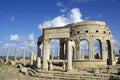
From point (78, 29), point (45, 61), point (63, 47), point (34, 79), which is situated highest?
point (78, 29)

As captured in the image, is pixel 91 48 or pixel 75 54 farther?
pixel 75 54

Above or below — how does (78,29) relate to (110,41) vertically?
above

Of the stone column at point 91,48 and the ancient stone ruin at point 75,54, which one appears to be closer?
the ancient stone ruin at point 75,54

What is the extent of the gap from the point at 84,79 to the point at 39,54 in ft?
39.9

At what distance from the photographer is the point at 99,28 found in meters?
27.2

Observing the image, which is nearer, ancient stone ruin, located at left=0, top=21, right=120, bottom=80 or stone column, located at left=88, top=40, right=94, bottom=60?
ancient stone ruin, located at left=0, top=21, right=120, bottom=80

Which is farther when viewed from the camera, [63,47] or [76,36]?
[63,47]

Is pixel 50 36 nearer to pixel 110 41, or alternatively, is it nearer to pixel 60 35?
pixel 60 35

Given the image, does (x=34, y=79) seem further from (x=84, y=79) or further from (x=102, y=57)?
(x=102, y=57)

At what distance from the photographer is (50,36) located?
22688mm

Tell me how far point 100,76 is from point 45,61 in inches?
301

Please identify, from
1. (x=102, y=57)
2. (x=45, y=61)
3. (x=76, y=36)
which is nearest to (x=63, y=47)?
(x=76, y=36)

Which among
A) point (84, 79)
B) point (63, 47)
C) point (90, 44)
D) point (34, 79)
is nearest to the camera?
point (84, 79)

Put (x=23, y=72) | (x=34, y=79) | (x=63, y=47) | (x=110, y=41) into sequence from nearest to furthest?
(x=34, y=79) → (x=23, y=72) → (x=110, y=41) → (x=63, y=47)
